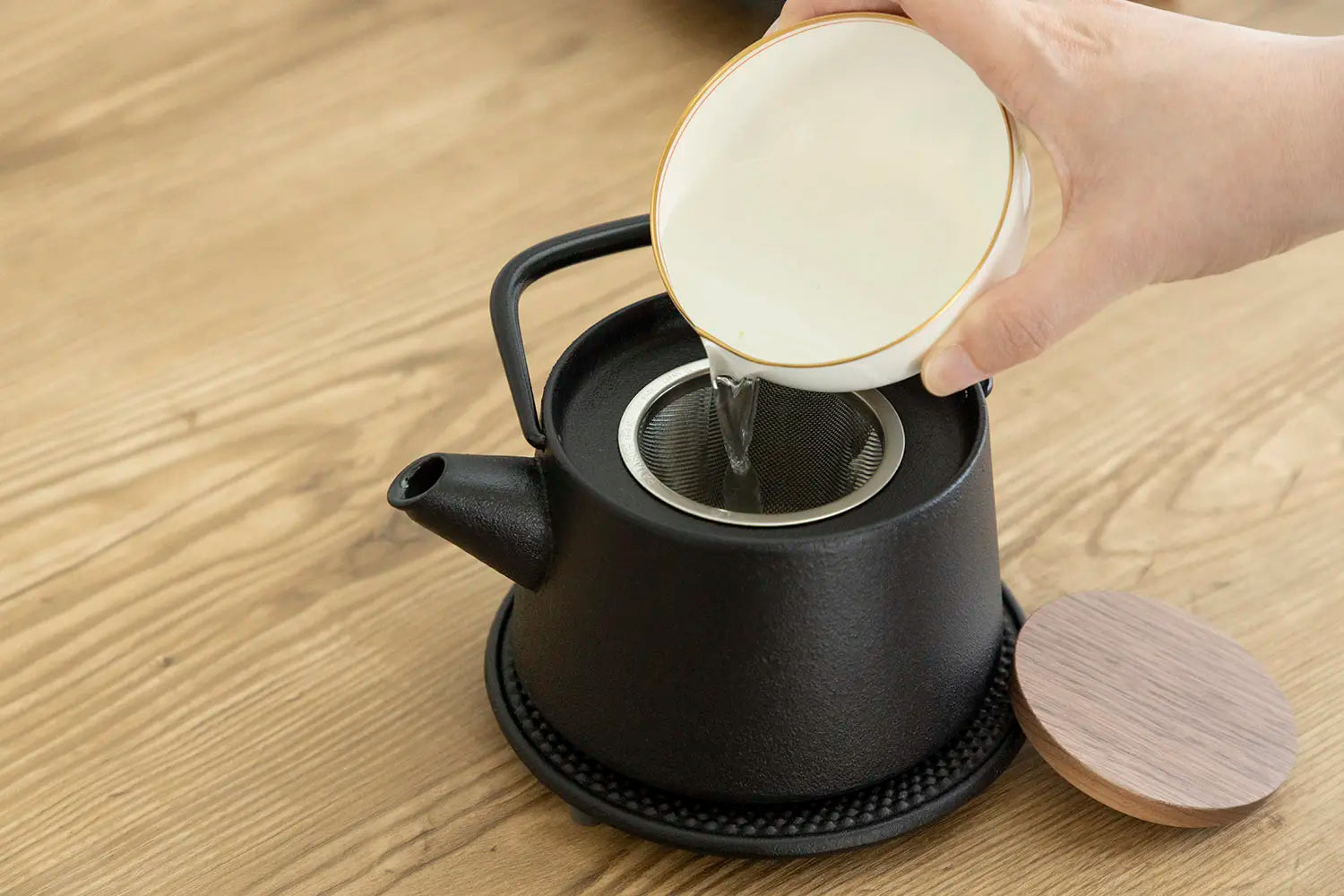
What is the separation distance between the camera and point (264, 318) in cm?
118

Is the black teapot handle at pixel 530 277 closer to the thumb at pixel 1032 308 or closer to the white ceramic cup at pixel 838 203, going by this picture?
the white ceramic cup at pixel 838 203

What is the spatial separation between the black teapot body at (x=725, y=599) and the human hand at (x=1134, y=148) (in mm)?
95

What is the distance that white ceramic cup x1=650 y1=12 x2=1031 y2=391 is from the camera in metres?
0.70

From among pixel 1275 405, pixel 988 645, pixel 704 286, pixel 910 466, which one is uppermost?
pixel 704 286

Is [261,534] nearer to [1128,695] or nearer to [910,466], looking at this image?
[910,466]

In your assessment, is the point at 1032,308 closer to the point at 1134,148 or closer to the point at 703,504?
the point at 1134,148

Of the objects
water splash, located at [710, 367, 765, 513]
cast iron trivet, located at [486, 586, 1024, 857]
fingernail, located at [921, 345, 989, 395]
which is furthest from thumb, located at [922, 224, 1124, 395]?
cast iron trivet, located at [486, 586, 1024, 857]

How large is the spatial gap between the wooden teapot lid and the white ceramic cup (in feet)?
0.68

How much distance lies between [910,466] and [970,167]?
164mm

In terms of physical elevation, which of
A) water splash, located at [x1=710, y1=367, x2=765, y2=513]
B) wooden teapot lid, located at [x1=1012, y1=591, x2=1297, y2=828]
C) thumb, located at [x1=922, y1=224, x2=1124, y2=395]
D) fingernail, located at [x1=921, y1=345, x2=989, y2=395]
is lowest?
wooden teapot lid, located at [x1=1012, y1=591, x2=1297, y2=828]

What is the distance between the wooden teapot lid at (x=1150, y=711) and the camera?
744 mm

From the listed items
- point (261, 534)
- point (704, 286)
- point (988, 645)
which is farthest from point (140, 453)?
point (988, 645)

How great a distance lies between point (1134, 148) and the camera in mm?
676

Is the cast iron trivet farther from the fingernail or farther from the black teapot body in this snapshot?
the fingernail
